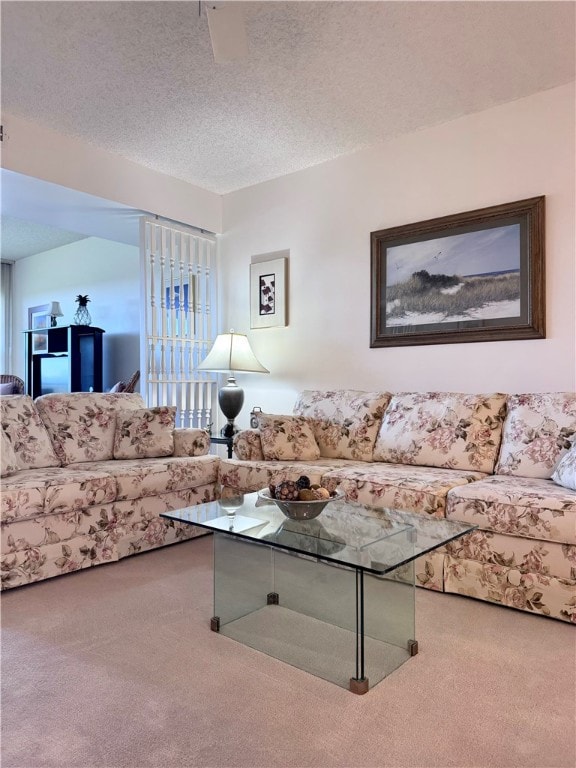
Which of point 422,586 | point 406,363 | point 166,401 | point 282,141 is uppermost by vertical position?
point 282,141

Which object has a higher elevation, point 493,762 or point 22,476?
point 22,476

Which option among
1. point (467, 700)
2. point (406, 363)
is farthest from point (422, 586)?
point (406, 363)

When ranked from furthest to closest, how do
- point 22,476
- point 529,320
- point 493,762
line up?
point 529,320 < point 22,476 < point 493,762

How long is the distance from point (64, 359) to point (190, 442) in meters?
3.22

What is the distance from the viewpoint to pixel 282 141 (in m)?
3.77

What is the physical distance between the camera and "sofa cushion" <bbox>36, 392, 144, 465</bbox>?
3.28m

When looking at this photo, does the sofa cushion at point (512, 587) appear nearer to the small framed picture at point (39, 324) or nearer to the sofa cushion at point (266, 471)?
the sofa cushion at point (266, 471)

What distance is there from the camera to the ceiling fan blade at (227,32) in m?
1.89

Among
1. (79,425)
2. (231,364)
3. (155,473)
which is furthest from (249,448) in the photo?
(79,425)

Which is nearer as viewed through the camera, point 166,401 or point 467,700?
point 467,700

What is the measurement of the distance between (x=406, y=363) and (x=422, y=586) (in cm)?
161

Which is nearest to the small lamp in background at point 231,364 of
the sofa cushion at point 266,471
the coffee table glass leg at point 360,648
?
the sofa cushion at point 266,471

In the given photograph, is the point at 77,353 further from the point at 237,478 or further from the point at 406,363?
the point at 406,363

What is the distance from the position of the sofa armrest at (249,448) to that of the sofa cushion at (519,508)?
1.31 metres
